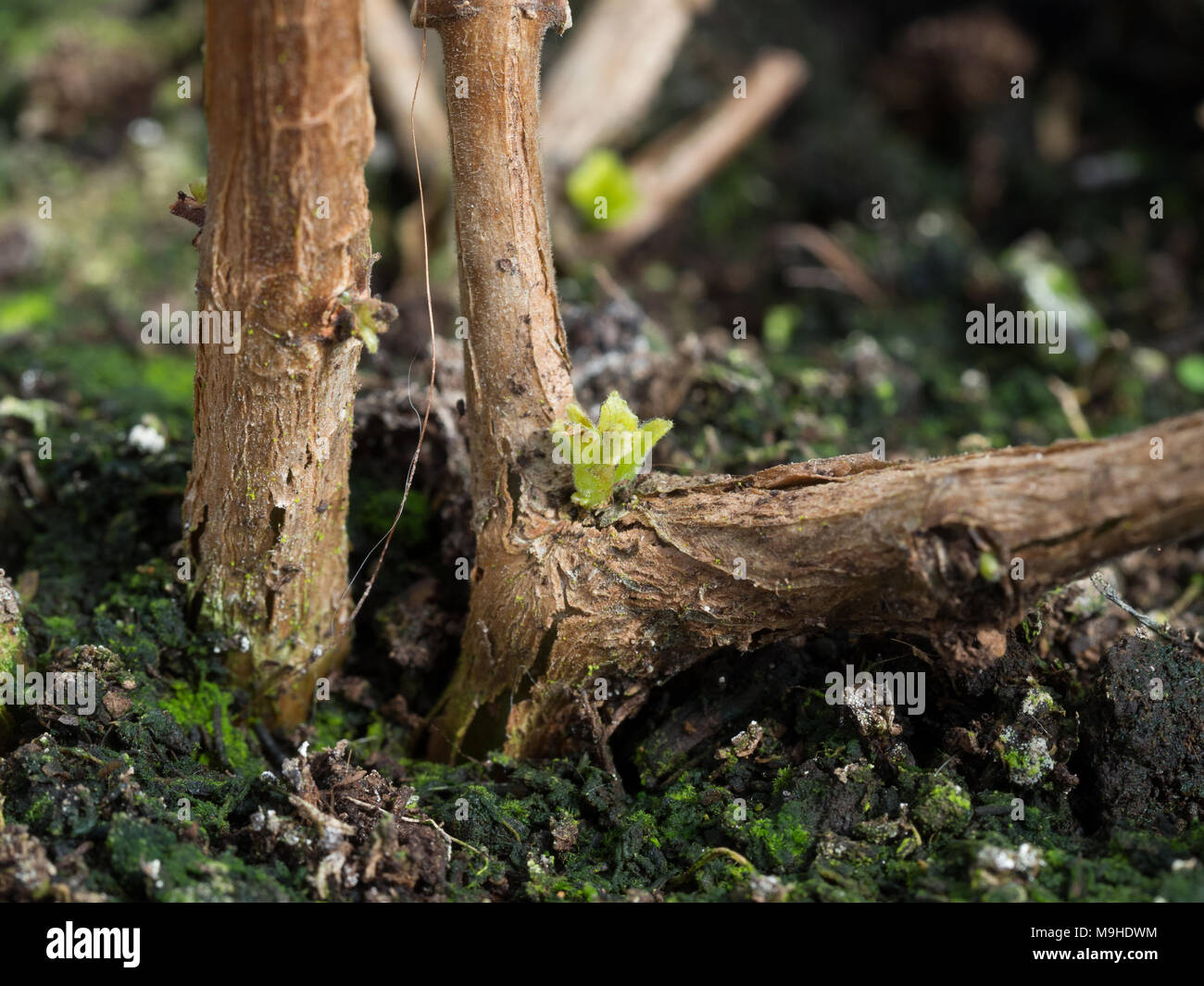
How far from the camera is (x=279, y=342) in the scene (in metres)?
2.02

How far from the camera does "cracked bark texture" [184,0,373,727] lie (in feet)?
5.74

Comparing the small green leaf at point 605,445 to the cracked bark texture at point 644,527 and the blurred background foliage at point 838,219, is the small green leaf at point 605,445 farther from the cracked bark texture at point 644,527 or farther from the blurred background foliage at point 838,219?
the blurred background foliage at point 838,219

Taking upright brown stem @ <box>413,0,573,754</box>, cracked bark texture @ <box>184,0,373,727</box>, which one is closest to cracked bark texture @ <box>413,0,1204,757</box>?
upright brown stem @ <box>413,0,573,754</box>

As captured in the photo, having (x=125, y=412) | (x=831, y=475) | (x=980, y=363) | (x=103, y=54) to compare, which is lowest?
(x=831, y=475)

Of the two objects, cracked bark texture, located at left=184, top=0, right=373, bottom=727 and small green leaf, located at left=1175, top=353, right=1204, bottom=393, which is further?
small green leaf, located at left=1175, top=353, right=1204, bottom=393

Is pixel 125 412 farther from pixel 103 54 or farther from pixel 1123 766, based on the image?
pixel 1123 766

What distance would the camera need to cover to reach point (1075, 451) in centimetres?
191

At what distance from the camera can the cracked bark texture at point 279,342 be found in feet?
5.74

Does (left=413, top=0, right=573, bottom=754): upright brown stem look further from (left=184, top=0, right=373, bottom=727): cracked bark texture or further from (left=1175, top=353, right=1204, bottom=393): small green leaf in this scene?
(left=1175, top=353, right=1204, bottom=393): small green leaf

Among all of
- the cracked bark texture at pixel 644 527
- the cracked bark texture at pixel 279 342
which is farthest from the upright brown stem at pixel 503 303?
the cracked bark texture at pixel 279 342

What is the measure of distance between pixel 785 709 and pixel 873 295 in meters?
2.92

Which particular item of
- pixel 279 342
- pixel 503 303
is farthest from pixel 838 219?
pixel 279 342

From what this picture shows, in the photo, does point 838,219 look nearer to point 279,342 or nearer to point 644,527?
point 644,527
